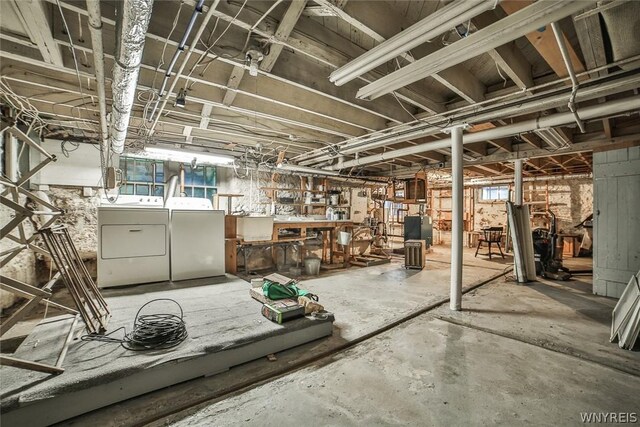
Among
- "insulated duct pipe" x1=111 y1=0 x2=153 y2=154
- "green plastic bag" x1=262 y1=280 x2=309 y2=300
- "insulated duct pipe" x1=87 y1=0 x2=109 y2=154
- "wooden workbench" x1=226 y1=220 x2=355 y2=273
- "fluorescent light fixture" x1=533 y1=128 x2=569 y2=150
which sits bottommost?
"green plastic bag" x1=262 y1=280 x2=309 y2=300

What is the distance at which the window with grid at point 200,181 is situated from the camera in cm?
538

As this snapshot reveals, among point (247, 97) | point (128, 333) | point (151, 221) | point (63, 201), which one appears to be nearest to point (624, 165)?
point (247, 97)

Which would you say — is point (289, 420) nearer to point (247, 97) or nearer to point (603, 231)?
point (247, 97)

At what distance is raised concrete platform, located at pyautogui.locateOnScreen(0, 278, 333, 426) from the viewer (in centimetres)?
146

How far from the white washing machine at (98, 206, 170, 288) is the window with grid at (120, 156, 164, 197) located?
5.63 ft

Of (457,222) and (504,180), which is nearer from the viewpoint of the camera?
(457,222)

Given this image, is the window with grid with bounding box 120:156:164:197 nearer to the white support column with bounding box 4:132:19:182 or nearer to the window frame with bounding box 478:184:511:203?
the white support column with bounding box 4:132:19:182

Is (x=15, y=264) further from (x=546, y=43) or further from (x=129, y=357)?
(x=546, y=43)

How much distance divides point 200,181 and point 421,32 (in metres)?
5.00

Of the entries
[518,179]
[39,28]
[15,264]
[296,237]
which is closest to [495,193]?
[518,179]

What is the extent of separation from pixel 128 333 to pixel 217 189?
156 inches

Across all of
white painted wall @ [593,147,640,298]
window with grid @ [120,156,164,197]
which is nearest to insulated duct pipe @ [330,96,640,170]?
white painted wall @ [593,147,640,298]

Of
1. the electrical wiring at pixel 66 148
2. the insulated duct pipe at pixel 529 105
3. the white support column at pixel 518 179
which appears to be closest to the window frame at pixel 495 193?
the white support column at pixel 518 179

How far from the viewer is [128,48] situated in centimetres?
158
